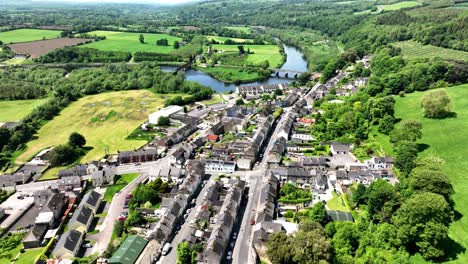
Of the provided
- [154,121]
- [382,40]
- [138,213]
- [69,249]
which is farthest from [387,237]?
[382,40]

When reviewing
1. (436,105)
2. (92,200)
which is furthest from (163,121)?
(436,105)

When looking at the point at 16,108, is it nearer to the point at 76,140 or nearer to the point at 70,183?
the point at 76,140

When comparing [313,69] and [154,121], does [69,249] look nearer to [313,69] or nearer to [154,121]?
[154,121]

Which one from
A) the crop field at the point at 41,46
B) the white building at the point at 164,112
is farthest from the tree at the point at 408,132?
the crop field at the point at 41,46

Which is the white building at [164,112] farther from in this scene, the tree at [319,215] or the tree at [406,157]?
the tree at [406,157]

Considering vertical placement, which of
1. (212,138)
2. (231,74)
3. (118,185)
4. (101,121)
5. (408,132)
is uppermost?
(408,132)

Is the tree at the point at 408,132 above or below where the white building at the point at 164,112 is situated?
above

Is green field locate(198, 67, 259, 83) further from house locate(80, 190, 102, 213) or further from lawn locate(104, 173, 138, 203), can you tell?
house locate(80, 190, 102, 213)
